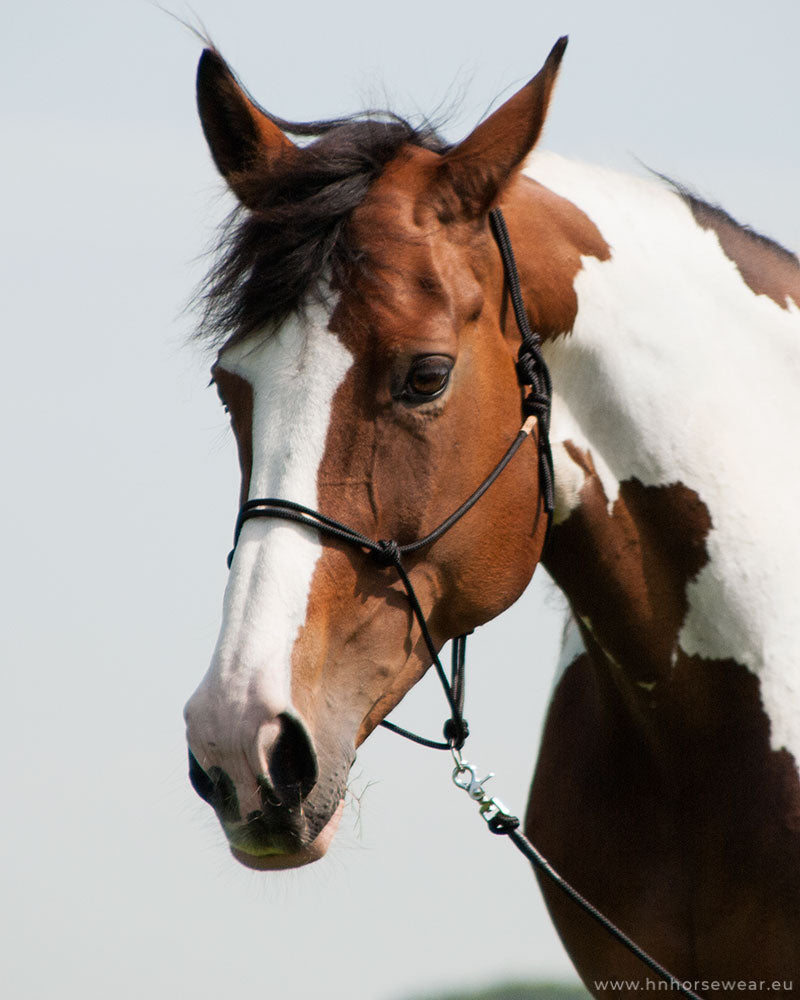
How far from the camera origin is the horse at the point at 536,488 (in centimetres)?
252

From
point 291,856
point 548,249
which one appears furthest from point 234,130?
point 291,856

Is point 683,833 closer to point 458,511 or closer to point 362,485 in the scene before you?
point 458,511

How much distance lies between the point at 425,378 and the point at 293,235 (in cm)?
46

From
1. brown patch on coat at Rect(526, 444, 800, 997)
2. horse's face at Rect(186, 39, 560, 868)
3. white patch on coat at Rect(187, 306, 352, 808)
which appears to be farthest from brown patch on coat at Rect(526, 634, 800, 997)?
white patch on coat at Rect(187, 306, 352, 808)

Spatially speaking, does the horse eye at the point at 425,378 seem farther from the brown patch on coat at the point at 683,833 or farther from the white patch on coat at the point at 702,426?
the brown patch on coat at the point at 683,833

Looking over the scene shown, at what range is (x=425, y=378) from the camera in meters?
2.67

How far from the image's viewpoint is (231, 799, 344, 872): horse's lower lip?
8.05 feet

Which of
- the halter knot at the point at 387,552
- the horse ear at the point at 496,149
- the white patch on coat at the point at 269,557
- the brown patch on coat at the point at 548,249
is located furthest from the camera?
the brown patch on coat at the point at 548,249

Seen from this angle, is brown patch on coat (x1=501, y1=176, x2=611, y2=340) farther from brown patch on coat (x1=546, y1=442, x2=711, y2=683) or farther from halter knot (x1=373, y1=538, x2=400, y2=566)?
halter knot (x1=373, y1=538, x2=400, y2=566)

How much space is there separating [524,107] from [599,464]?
0.90 meters

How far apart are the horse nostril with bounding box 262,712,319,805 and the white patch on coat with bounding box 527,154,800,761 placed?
100 cm

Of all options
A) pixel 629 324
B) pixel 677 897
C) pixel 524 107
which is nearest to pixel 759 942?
pixel 677 897

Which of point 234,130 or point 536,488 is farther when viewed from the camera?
point 234,130

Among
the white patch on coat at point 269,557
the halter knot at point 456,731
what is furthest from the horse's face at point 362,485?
the halter knot at point 456,731
